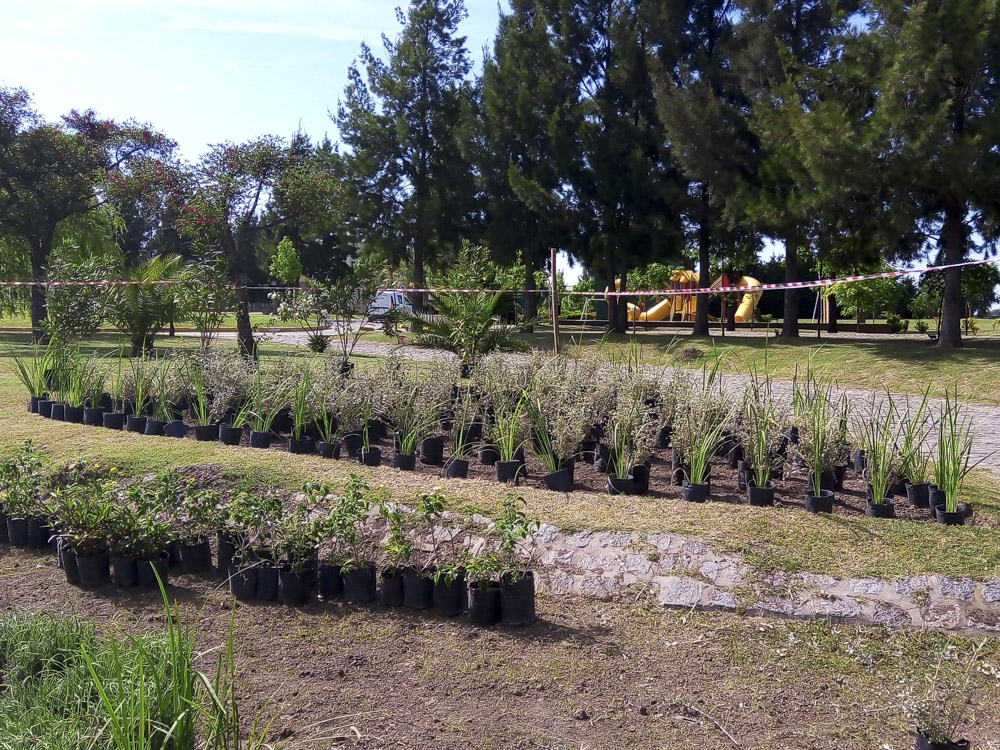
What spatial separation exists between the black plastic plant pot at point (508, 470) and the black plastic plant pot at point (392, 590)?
1591 mm

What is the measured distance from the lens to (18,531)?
16.0 ft

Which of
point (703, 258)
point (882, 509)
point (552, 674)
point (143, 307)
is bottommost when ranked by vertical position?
point (552, 674)

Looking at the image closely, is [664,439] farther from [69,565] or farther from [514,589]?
[69,565]

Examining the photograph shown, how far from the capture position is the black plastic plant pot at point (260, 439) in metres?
6.42

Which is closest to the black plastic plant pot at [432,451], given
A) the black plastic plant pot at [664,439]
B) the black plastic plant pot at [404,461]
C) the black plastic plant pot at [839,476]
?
the black plastic plant pot at [404,461]

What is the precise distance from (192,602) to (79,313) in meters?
9.53

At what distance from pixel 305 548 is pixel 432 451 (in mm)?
2115

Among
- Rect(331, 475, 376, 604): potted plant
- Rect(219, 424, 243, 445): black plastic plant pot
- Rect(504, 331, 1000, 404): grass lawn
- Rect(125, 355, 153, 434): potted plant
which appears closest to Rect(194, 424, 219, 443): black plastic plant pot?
Rect(219, 424, 243, 445): black plastic plant pot

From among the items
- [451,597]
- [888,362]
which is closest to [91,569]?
[451,597]

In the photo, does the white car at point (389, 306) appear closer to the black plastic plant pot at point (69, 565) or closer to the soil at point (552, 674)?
the black plastic plant pot at point (69, 565)

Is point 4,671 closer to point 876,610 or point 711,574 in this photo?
point 711,574

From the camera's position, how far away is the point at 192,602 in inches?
159

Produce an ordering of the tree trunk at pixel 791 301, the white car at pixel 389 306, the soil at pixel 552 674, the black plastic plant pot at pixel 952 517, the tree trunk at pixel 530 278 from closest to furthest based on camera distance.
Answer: the soil at pixel 552 674 → the black plastic plant pot at pixel 952 517 → the white car at pixel 389 306 → the tree trunk at pixel 791 301 → the tree trunk at pixel 530 278

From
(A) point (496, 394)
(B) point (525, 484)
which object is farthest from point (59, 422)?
(B) point (525, 484)
